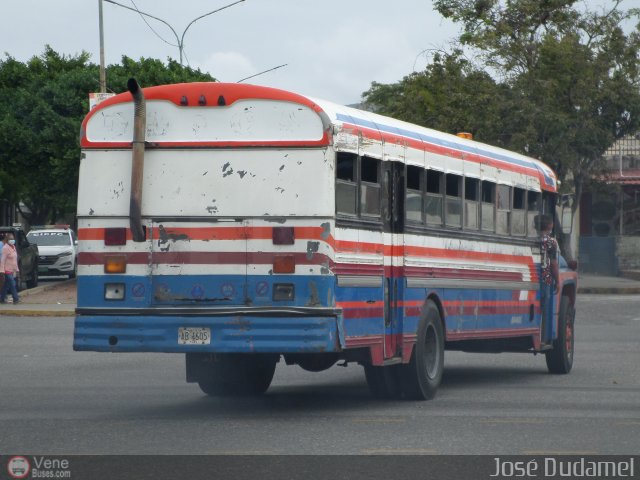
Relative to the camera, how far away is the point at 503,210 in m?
16.7

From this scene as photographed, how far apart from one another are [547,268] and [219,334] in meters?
7.01

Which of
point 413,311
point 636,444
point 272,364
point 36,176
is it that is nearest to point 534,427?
point 636,444

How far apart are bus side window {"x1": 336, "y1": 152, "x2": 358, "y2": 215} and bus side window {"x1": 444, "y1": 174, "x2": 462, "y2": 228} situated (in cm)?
A: 233

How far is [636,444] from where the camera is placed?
413 inches

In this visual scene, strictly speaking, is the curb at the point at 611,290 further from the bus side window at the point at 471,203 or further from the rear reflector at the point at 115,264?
the rear reflector at the point at 115,264

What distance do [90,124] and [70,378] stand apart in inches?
188

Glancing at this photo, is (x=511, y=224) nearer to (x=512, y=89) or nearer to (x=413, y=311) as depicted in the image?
(x=413, y=311)

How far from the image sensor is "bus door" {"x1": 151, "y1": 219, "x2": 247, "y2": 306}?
12.2 meters

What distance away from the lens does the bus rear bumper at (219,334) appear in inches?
472

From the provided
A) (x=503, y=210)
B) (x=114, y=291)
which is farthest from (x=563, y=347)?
(x=114, y=291)

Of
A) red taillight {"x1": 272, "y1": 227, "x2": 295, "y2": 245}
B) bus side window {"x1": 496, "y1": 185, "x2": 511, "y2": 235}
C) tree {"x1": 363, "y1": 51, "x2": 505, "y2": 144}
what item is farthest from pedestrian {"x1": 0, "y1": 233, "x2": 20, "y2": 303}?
red taillight {"x1": 272, "y1": 227, "x2": 295, "y2": 245}

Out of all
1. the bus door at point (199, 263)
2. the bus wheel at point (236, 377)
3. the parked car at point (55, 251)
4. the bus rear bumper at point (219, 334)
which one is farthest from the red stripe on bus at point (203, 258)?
the parked car at point (55, 251)

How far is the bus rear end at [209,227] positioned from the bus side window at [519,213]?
5400mm
